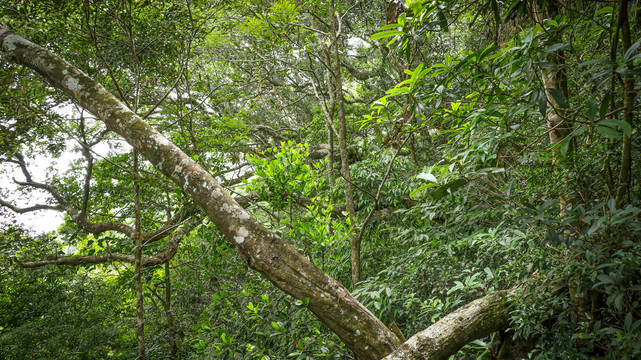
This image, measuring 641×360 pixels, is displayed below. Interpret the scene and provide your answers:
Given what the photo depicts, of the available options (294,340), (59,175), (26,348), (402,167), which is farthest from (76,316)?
(402,167)

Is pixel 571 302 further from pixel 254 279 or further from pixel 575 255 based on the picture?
pixel 254 279

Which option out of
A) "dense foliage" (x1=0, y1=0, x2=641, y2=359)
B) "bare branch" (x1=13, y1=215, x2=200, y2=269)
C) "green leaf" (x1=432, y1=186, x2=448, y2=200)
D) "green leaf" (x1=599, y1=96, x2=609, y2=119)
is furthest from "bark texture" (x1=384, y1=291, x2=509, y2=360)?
"bare branch" (x1=13, y1=215, x2=200, y2=269)

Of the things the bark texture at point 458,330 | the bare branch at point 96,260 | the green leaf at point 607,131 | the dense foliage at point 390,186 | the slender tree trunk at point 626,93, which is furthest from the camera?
the bare branch at point 96,260

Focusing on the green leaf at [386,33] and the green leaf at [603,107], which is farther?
the green leaf at [386,33]

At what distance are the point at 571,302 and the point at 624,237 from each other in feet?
1.33

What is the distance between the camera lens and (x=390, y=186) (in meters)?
3.74

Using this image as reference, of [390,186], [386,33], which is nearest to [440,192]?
[386,33]

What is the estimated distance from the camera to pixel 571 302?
132 centimetres

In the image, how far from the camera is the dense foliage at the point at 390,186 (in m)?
1.13

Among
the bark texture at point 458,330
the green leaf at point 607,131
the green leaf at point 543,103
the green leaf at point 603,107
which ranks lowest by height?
the bark texture at point 458,330

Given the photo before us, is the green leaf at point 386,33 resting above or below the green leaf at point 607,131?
above

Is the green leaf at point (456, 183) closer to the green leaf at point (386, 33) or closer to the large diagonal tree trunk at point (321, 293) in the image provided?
the green leaf at point (386, 33)

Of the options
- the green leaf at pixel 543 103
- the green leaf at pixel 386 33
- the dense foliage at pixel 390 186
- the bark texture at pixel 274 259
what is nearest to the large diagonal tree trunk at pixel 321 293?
the bark texture at pixel 274 259

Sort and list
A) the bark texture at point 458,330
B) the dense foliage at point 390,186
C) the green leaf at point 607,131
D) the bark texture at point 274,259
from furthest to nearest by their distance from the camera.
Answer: the bark texture at point 274,259
the bark texture at point 458,330
the dense foliage at point 390,186
the green leaf at point 607,131
